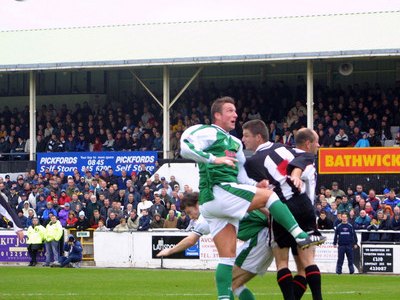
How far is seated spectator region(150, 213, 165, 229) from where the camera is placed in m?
32.1

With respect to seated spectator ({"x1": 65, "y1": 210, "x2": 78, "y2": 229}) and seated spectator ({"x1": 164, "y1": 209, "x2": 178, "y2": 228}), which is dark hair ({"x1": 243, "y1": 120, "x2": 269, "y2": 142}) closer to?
seated spectator ({"x1": 164, "y1": 209, "x2": 178, "y2": 228})

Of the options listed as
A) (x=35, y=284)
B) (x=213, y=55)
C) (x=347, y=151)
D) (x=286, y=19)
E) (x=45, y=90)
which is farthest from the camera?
(x=45, y=90)

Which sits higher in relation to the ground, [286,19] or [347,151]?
[286,19]

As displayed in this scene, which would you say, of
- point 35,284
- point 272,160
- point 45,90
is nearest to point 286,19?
point 45,90

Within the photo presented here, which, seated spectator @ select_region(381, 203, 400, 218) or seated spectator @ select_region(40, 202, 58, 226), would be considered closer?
seated spectator @ select_region(381, 203, 400, 218)

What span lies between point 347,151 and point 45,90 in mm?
15983

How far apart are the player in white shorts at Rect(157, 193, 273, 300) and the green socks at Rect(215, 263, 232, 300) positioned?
719 mm

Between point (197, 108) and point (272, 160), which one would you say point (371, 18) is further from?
point (272, 160)

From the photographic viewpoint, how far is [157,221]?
32156 mm

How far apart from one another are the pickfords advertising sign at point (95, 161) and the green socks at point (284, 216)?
26.2 meters

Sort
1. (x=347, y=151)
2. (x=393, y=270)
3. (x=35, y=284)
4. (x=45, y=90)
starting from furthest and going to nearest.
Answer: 1. (x=45, y=90)
2. (x=347, y=151)
3. (x=393, y=270)
4. (x=35, y=284)

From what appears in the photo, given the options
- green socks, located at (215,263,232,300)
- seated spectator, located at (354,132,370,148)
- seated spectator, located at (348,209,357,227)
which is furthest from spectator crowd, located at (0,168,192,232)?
green socks, located at (215,263,232,300)

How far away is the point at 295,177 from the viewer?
1180 centimetres

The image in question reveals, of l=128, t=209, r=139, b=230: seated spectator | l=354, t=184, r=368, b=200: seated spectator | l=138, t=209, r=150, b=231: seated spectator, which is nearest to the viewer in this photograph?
l=354, t=184, r=368, b=200: seated spectator
